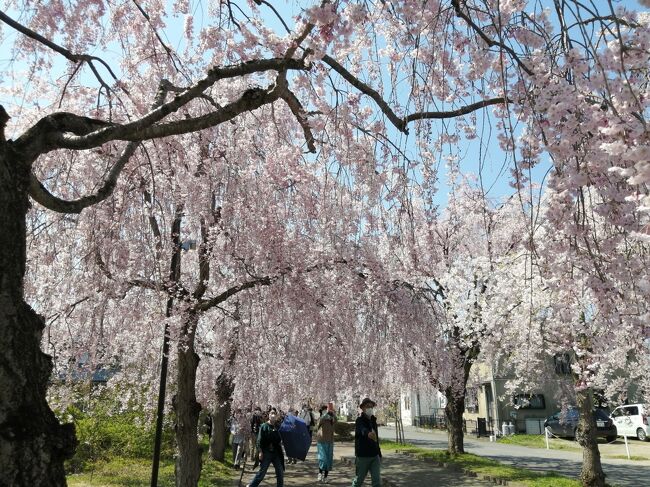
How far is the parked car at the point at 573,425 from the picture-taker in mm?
24922

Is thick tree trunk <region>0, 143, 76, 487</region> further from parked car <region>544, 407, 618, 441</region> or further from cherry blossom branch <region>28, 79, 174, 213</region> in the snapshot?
parked car <region>544, 407, 618, 441</region>

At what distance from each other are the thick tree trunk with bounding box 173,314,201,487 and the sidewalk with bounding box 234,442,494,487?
3.74 m

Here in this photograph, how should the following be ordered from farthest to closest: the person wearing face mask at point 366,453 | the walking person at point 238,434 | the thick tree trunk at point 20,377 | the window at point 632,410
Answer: the window at point 632,410
the walking person at point 238,434
the person wearing face mask at point 366,453
the thick tree trunk at point 20,377

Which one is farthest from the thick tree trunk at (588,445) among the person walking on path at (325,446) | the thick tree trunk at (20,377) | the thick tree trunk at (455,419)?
the thick tree trunk at (20,377)

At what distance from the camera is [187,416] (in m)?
8.51

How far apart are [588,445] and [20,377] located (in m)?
10.6

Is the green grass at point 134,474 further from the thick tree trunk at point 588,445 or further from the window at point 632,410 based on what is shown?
→ the window at point 632,410

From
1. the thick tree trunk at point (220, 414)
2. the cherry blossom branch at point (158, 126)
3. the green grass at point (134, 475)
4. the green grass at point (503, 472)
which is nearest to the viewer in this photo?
the cherry blossom branch at point (158, 126)

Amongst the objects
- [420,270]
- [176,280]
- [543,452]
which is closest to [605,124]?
[176,280]

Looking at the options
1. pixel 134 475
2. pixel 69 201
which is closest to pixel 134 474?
pixel 134 475

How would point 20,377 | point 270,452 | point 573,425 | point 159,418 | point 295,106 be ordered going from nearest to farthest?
point 20,377
point 295,106
point 159,418
point 270,452
point 573,425

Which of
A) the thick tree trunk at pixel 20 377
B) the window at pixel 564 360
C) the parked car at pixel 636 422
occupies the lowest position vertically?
the parked car at pixel 636 422

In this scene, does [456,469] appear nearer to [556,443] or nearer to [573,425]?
[556,443]

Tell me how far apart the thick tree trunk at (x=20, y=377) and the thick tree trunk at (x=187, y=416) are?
5360 millimetres
